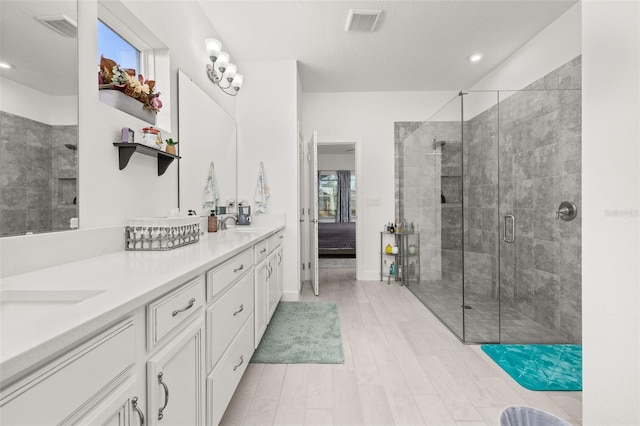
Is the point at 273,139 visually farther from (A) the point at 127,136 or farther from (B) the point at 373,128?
(A) the point at 127,136

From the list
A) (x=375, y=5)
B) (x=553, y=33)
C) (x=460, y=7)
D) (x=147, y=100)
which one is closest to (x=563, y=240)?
(x=553, y=33)

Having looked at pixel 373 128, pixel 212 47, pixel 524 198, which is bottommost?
pixel 524 198

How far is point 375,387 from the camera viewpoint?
1771 mm

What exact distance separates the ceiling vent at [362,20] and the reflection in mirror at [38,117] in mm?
2058

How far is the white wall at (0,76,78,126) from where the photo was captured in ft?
3.18

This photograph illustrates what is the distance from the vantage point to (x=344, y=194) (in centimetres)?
917

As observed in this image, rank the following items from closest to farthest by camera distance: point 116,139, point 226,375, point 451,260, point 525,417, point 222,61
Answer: point 525,417, point 226,375, point 116,139, point 222,61, point 451,260

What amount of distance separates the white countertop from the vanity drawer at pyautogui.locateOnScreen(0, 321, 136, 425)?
0.03m

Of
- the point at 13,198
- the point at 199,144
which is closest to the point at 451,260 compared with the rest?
the point at 199,144

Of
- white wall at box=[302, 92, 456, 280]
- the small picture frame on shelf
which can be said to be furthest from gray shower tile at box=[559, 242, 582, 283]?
the small picture frame on shelf

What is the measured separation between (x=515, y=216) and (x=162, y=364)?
9.41 ft

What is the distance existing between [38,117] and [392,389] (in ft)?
6.95

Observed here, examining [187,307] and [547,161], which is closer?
[187,307]

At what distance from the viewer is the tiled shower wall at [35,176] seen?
0.98m
